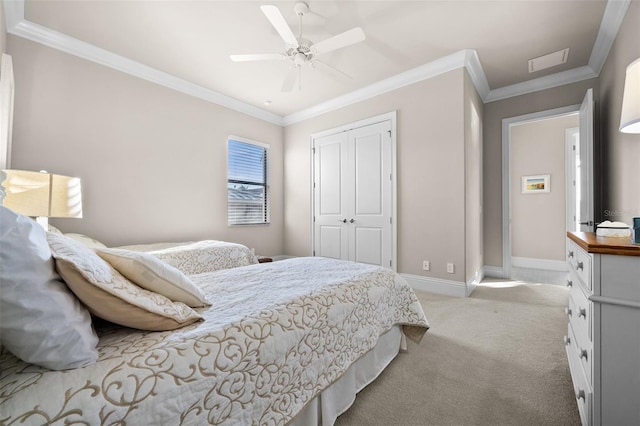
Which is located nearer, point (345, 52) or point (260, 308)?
point (260, 308)

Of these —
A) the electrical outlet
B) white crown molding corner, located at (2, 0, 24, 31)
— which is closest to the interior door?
the electrical outlet

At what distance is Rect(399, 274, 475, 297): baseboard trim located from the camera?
10.3 ft

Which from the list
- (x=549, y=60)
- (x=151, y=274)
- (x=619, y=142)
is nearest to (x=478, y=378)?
(x=151, y=274)

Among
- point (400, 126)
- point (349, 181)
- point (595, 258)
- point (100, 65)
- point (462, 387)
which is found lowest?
point (462, 387)

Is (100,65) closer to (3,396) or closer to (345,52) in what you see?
(345,52)

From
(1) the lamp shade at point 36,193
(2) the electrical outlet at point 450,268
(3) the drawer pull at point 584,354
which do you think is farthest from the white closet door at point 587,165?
(1) the lamp shade at point 36,193

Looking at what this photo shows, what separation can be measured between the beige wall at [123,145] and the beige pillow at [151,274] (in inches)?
100

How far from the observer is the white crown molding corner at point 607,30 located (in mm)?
2279

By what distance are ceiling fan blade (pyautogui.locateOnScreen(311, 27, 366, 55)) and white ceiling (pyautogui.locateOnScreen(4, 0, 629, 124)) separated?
38cm

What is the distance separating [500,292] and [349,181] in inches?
96.2

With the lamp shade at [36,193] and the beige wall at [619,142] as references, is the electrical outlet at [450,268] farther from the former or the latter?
the lamp shade at [36,193]

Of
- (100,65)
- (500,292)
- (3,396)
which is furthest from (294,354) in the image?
(100,65)

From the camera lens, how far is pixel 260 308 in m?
1.10

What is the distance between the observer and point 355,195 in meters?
4.12
